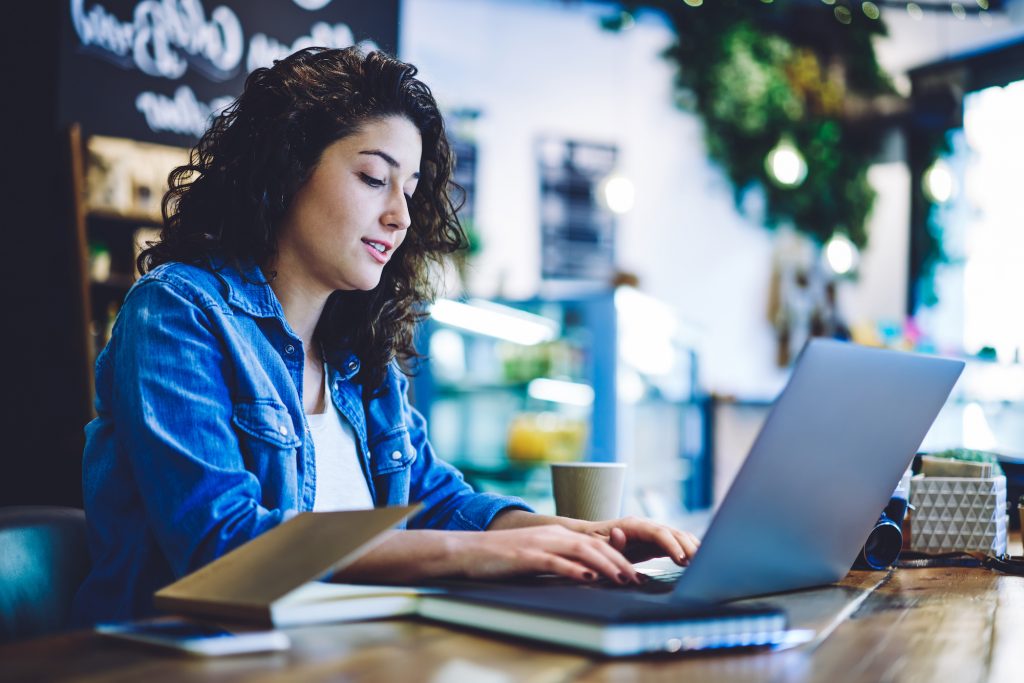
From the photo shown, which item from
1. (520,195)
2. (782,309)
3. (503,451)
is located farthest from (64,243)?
(782,309)

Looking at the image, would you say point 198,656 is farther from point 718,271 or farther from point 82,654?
point 718,271

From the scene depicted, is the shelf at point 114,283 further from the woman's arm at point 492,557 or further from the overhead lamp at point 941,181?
the overhead lamp at point 941,181

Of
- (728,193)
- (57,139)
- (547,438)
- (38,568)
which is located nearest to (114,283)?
(57,139)

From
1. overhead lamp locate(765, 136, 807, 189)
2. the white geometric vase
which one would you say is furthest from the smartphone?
overhead lamp locate(765, 136, 807, 189)

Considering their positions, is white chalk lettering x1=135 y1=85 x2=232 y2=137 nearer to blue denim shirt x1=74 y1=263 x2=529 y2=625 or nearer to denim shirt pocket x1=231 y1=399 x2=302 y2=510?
blue denim shirt x1=74 y1=263 x2=529 y2=625

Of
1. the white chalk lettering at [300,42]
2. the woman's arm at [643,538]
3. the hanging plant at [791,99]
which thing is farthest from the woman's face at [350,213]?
the hanging plant at [791,99]

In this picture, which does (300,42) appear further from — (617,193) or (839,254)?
(839,254)

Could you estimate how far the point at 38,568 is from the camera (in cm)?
125

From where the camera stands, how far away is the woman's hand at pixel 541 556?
1025mm

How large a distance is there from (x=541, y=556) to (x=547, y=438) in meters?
2.67

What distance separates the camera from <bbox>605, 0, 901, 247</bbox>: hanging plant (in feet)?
22.3

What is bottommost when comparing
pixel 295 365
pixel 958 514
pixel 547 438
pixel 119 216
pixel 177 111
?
pixel 547 438

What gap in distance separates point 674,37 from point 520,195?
63.6 inches

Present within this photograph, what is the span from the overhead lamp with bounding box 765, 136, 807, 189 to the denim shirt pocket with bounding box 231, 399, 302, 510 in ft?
18.7
